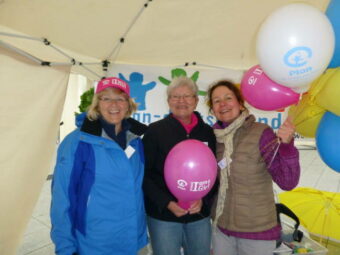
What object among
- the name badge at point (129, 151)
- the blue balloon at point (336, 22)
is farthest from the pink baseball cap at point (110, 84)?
the blue balloon at point (336, 22)

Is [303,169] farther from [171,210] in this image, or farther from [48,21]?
[48,21]

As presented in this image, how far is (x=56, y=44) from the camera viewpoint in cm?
169

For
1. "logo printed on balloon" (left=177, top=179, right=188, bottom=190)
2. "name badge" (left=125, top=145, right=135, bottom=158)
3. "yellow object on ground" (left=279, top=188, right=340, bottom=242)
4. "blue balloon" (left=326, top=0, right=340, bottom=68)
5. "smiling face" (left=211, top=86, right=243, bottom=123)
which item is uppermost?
"blue balloon" (left=326, top=0, right=340, bottom=68)

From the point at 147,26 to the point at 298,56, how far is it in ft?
3.65

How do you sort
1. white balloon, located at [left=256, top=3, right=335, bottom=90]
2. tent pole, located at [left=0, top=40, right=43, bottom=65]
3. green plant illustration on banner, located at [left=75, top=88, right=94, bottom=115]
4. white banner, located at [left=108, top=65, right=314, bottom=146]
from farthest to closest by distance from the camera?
white banner, located at [left=108, top=65, right=314, bottom=146]
green plant illustration on banner, located at [left=75, top=88, right=94, bottom=115]
tent pole, located at [left=0, top=40, right=43, bottom=65]
white balloon, located at [left=256, top=3, right=335, bottom=90]

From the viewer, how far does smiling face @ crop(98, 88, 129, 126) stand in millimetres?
1326

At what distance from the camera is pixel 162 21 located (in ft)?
5.59

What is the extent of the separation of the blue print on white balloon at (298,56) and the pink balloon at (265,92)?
0.19 metres

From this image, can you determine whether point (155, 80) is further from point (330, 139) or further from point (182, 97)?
point (330, 139)

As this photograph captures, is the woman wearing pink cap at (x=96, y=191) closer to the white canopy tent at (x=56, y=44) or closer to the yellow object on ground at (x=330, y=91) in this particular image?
the white canopy tent at (x=56, y=44)

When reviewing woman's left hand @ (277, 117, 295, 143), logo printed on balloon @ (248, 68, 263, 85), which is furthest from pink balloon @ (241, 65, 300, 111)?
woman's left hand @ (277, 117, 295, 143)

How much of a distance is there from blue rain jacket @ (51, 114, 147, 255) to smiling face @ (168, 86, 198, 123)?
36 cm

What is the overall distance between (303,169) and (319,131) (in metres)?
4.38

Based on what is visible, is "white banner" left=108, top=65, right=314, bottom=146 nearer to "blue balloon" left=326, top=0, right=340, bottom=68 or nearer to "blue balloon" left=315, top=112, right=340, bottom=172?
"blue balloon" left=315, top=112, right=340, bottom=172
